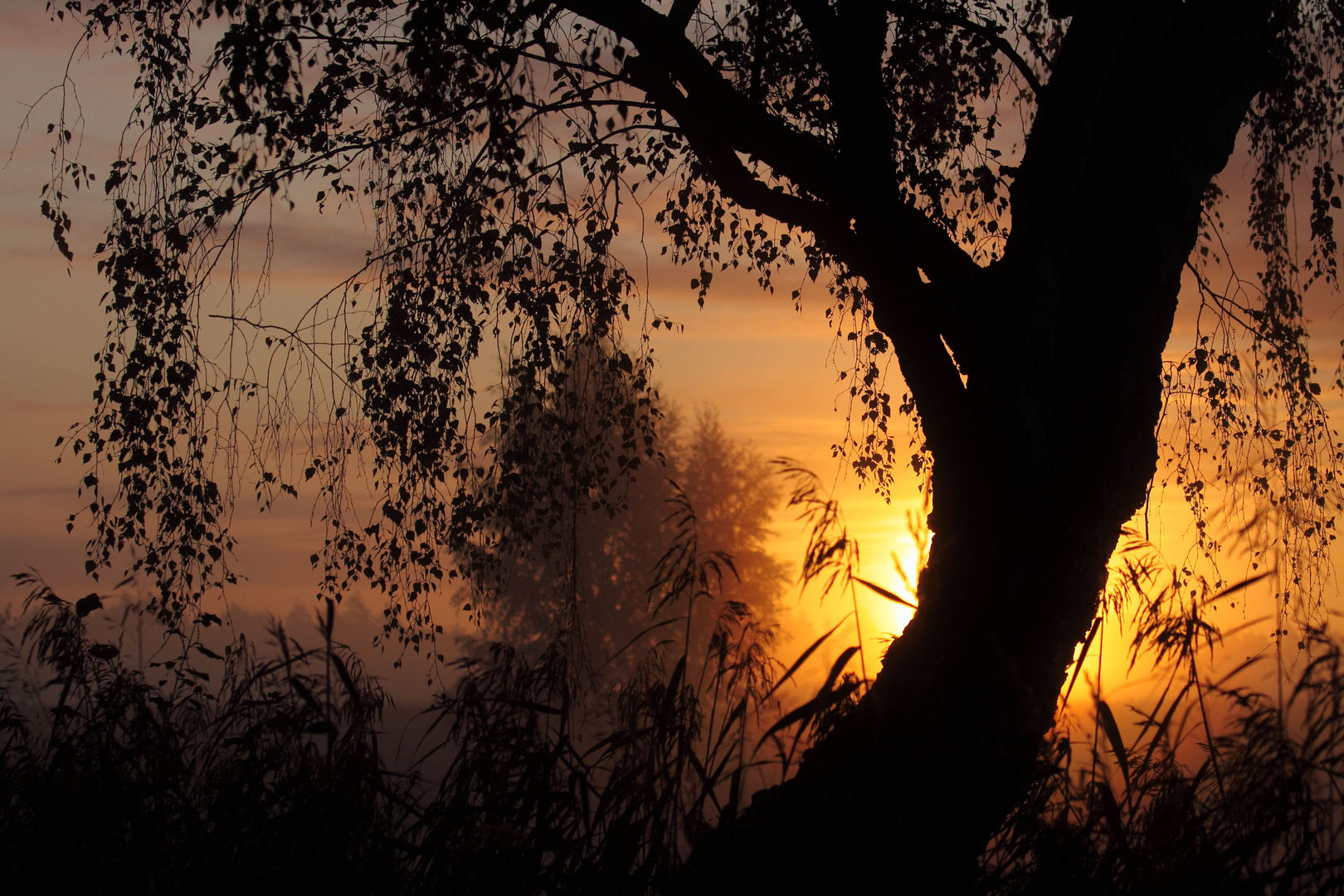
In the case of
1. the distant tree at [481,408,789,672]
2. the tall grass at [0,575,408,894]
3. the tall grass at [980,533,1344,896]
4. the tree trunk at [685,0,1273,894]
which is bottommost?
the tall grass at [0,575,408,894]

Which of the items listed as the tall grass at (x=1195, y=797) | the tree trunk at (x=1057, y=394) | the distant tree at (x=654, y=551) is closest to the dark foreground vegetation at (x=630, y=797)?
the tall grass at (x=1195, y=797)

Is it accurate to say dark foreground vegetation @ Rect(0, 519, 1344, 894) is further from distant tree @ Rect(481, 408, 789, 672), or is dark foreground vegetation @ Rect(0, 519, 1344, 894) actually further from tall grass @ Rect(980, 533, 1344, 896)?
distant tree @ Rect(481, 408, 789, 672)

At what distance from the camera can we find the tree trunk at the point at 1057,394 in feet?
10.3

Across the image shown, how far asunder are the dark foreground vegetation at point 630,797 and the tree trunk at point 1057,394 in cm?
49

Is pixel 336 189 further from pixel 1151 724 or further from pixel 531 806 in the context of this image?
pixel 1151 724

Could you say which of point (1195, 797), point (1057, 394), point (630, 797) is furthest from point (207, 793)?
point (1057, 394)

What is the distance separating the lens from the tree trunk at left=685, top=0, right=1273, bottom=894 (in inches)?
124

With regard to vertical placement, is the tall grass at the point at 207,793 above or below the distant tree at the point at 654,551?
below

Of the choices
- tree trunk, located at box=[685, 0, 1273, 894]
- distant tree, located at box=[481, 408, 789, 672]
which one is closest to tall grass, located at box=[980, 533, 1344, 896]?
tree trunk, located at box=[685, 0, 1273, 894]

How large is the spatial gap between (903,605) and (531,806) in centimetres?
118

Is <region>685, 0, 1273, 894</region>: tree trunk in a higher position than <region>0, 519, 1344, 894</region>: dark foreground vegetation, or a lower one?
higher

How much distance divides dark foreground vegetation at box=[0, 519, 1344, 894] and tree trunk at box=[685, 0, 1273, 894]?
0.49m

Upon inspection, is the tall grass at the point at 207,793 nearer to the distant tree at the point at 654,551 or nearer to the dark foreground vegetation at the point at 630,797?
the dark foreground vegetation at the point at 630,797

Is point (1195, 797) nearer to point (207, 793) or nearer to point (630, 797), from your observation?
point (630, 797)
